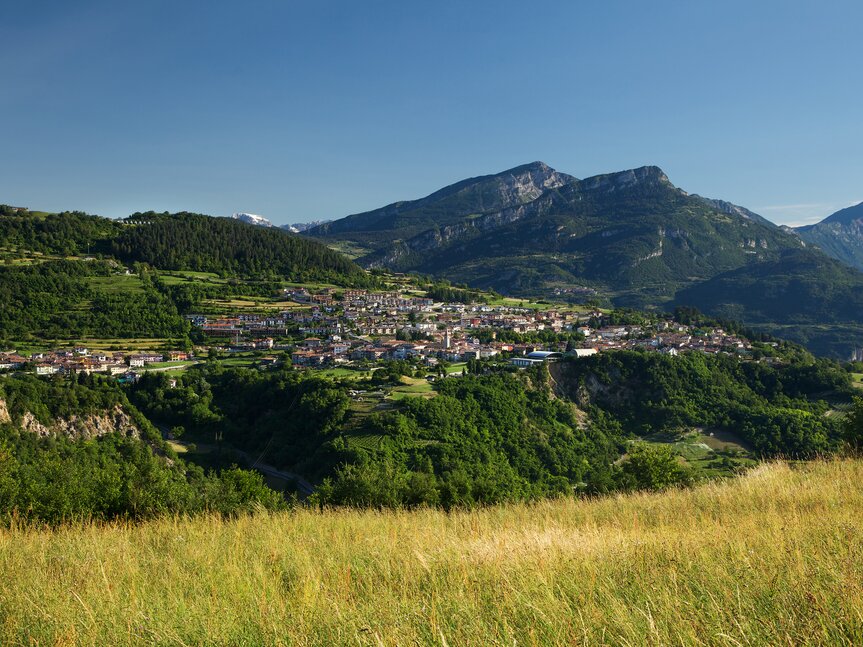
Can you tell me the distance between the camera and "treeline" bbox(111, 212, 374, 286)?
8475 centimetres

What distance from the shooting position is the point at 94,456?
2744 cm

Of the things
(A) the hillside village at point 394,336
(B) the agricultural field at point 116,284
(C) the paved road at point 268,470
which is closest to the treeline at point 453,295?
(A) the hillside village at point 394,336

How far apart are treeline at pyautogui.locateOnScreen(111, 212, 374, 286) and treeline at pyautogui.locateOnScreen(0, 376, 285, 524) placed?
48.3 meters

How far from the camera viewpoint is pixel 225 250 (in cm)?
9138

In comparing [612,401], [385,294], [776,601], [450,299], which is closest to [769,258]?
[450,299]

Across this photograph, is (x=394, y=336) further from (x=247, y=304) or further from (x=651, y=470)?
(x=651, y=470)

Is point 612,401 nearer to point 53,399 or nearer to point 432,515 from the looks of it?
point 53,399

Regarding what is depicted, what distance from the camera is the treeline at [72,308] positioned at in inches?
2227

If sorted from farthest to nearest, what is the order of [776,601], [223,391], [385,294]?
[385,294], [223,391], [776,601]

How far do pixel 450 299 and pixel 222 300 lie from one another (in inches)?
1326

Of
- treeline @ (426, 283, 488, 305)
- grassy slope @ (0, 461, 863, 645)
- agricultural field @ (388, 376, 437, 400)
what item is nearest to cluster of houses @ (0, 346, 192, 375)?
agricultural field @ (388, 376, 437, 400)

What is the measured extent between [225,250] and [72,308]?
32707mm

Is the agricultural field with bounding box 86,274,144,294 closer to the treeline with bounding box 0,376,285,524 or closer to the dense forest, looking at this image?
the dense forest

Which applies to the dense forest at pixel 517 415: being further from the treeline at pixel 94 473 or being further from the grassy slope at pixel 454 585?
the grassy slope at pixel 454 585
